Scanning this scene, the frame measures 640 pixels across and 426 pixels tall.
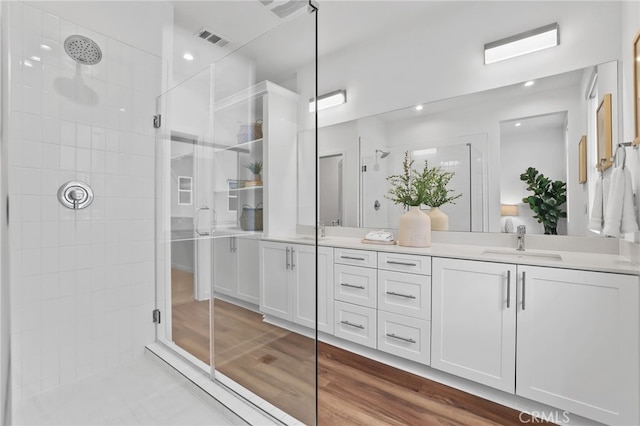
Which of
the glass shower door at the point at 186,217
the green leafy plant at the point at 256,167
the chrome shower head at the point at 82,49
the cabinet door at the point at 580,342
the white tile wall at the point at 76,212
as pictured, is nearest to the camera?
the cabinet door at the point at 580,342

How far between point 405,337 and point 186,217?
5.56 feet

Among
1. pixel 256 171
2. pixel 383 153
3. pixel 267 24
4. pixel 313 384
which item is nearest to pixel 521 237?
pixel 383 153

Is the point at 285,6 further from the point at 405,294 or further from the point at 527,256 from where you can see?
the point at 527,256

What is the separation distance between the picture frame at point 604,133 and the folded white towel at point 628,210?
40 cm

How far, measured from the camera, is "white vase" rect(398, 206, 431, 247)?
217 centimetres

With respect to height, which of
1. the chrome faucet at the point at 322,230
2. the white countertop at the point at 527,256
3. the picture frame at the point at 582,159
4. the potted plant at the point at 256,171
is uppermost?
the picture frame at the point at 582,159

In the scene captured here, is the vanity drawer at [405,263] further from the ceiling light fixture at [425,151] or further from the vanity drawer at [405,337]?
the ceiling light fixture at [425,151]

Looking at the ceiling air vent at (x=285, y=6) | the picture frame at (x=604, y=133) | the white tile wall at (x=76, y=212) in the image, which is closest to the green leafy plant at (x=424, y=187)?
the picture frame at (x=604, y=133)

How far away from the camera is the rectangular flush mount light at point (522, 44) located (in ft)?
6.34

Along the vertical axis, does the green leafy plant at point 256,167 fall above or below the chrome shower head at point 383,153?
below

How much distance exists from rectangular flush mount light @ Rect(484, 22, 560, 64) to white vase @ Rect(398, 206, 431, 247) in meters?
1.22

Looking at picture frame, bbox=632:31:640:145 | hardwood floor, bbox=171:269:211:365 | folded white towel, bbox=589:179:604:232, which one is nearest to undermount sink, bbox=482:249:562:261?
folded white towel, bbox=589:179:604:232

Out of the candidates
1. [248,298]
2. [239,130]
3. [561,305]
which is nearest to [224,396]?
[248,298]

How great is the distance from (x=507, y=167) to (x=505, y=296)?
0.96 meters
